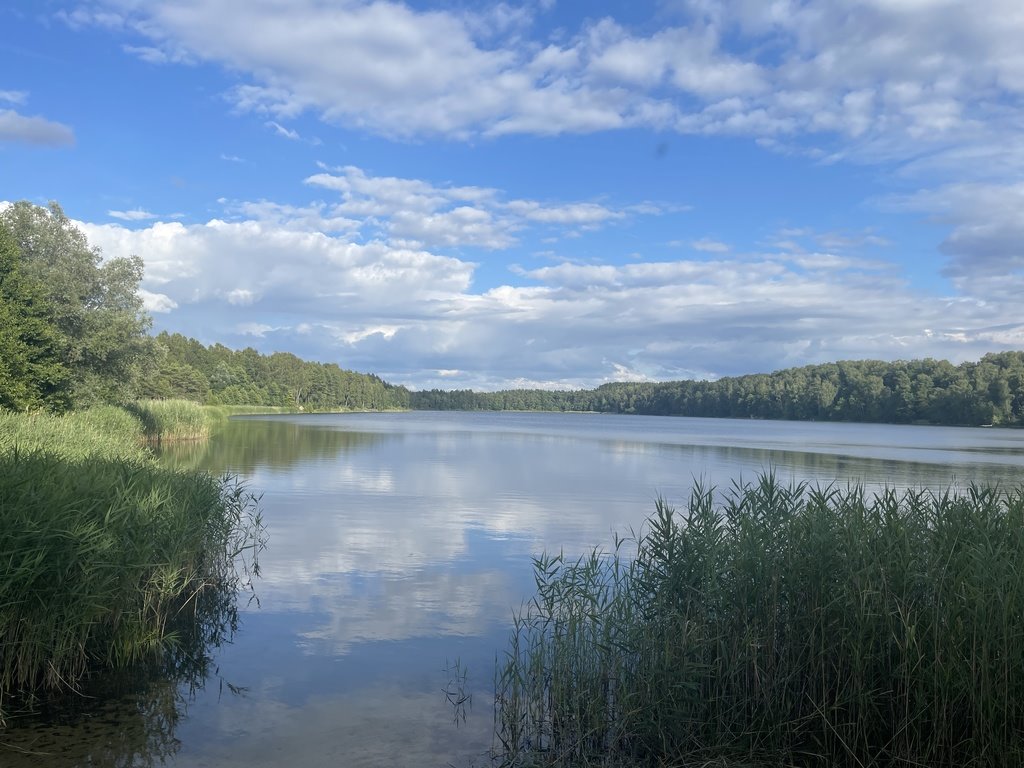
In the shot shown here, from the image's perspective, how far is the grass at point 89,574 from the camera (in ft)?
24.7

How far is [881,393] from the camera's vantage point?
124312 millimetres

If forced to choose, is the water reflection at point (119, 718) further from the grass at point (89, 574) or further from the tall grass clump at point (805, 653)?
the tall grass clump at point (805, 653)

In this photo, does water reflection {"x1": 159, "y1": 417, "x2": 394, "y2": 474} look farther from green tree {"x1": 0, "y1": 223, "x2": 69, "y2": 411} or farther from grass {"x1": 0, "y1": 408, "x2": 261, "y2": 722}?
grass {"x1": 0, "y1": 408, "x2": 261, "y2": 722}

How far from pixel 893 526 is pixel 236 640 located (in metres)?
8.72

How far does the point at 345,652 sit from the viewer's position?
33.0ft

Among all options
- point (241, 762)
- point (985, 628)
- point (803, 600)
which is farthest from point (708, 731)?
point (241, 762)

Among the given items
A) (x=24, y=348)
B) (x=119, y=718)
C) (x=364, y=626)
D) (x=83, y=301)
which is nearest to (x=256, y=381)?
(x=83, y=301)

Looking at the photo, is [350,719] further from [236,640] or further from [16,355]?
[16,355]

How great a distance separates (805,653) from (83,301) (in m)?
42.5

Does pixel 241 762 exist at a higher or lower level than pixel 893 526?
lower

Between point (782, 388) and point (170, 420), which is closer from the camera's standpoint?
point (170, 420)

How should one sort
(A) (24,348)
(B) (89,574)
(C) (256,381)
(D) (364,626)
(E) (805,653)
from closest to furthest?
(E) (805,653), (B) (89,574), (D) (364,626), (A) (24,348), (C) (256,381)

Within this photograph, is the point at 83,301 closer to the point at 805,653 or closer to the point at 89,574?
the point at 89,574

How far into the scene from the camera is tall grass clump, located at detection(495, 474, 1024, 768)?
244 inches
